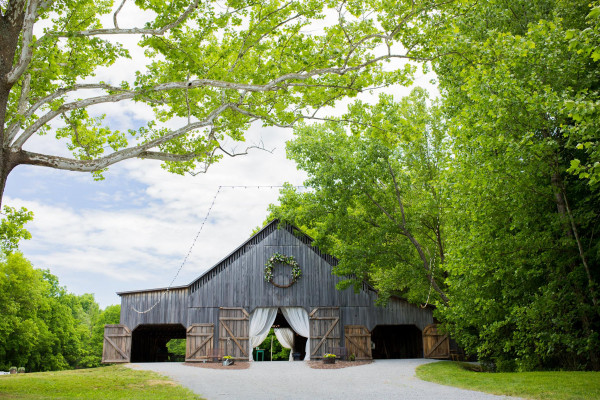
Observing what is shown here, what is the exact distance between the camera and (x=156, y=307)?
822 inches

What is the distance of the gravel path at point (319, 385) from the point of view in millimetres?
9648

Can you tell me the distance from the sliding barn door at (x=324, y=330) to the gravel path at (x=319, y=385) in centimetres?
429

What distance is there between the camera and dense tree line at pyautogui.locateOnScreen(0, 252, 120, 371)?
2852 cm

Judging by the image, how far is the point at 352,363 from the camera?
18.2 meters

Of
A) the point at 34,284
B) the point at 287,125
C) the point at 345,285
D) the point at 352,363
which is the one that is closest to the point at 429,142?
the point at 345,285

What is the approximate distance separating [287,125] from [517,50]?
17.7 feet

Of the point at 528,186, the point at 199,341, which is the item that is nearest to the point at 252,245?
the point at 199,341

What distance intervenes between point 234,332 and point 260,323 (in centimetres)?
121

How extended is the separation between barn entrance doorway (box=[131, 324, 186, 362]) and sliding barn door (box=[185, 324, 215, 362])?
2283mm

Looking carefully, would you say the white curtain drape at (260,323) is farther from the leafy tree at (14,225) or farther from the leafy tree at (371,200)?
the leafy tree at (14,225)

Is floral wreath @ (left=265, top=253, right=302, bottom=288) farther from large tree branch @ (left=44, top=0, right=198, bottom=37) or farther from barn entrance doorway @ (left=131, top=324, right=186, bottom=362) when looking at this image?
large tree branch @ (left=44, top=0, right=198, bottom=37)

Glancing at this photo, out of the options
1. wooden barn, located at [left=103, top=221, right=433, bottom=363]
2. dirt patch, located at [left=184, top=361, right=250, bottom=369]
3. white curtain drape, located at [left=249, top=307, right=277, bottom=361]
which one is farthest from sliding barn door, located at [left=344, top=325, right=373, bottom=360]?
dirt patch, located at [left=184, top=361, right=250, bottom=369]

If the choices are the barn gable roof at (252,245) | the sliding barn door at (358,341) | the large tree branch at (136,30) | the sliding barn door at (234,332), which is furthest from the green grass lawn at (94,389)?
the sliding barn door at (358,341)

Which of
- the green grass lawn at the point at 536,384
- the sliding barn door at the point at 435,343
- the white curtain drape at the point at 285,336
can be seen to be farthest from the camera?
the white curtain drape at the point at 285,336
